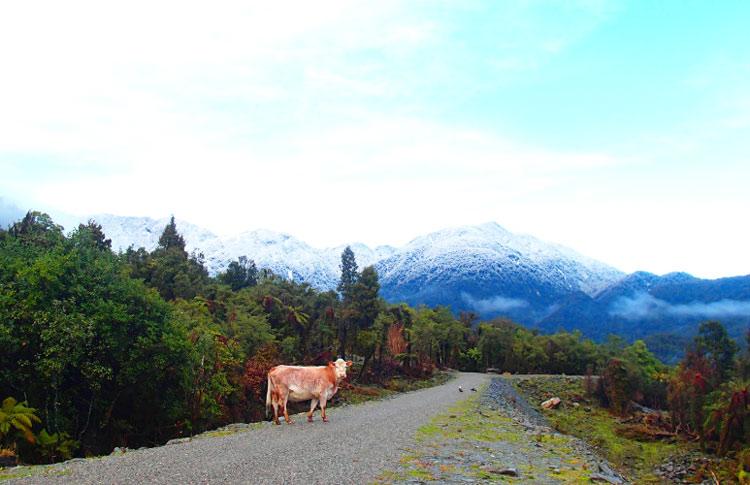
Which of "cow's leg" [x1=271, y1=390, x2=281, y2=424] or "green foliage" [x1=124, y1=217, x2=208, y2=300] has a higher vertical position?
"green foliage" [x1=124, y1=217, x2=208, y2=300]

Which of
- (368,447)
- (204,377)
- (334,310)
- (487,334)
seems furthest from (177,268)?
(487,334)

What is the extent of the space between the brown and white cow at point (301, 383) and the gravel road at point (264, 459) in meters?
0.93

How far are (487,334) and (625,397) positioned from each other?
45893 millimetres

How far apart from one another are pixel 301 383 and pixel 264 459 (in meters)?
6.17

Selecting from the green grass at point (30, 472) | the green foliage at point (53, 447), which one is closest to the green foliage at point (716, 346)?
the green foliage at point (53, 447)

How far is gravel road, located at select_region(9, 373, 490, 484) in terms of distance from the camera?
1089 centimetres

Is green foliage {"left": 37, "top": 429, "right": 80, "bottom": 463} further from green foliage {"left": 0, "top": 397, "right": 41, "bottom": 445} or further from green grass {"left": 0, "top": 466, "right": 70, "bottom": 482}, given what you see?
green grass {"left": 0, "top": 466, "right": 70, "bottom": 482}

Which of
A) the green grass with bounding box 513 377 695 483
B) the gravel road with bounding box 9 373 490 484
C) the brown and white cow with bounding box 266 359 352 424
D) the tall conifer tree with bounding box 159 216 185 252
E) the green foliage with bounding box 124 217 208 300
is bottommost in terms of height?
the green grass with bounding box 513 377 695 483

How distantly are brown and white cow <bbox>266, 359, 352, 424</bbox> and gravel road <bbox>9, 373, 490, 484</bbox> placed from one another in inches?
36.5

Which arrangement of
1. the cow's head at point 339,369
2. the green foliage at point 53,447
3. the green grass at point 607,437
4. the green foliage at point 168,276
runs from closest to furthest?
the green foliage at point 53,447 < the cow's head at point 339,369 < the green grass at point 607,437 < the green foliage at point 168,276

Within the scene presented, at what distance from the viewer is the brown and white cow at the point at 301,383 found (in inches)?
741

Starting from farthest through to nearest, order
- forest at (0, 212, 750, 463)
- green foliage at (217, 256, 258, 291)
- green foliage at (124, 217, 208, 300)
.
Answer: green foliage at (217, 256, 258, 291), green foliage at (124, 217, 208, 300), forest at (0, 212, 750, 463)

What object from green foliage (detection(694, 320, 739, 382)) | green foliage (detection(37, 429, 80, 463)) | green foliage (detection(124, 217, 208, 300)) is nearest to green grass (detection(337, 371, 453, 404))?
green foliage (detection(124, 217, 208, 300))

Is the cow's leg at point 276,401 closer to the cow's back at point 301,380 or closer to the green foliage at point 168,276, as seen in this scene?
the cow's back at point 301,380
